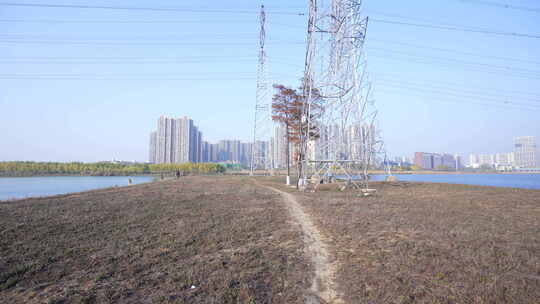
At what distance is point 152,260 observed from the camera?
508 cm

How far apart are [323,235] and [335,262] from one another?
6.00 ft

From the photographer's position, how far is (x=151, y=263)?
4.95 meters

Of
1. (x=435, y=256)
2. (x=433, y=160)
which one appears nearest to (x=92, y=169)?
(x=435, y=256)

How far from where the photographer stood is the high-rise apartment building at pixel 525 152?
11508 centimetres

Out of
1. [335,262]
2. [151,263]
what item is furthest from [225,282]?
[335,262]

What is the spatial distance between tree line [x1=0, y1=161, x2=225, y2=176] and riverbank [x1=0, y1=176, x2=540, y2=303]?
66.9 meters

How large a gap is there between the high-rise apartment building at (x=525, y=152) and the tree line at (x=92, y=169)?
418 feet

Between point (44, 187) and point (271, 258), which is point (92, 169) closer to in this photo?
point (44, 187)

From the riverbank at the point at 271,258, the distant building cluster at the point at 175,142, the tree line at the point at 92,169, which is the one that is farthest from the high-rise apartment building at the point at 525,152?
the riverbank at the point at 271,258

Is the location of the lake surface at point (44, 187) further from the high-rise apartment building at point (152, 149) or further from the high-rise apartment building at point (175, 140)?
the high-rise apartment building at point (152, 149)

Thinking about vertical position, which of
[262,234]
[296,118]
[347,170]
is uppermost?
[296,118]

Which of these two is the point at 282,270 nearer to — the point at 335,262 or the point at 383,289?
the point at 335,262

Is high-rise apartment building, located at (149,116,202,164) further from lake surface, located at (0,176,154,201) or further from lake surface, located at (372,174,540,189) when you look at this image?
lake surface, located at (372,174,540,189)

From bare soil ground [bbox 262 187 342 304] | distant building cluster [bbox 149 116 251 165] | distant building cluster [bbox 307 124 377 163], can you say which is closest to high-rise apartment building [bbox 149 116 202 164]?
distant building cluster [bbox 149 116 251 165]
